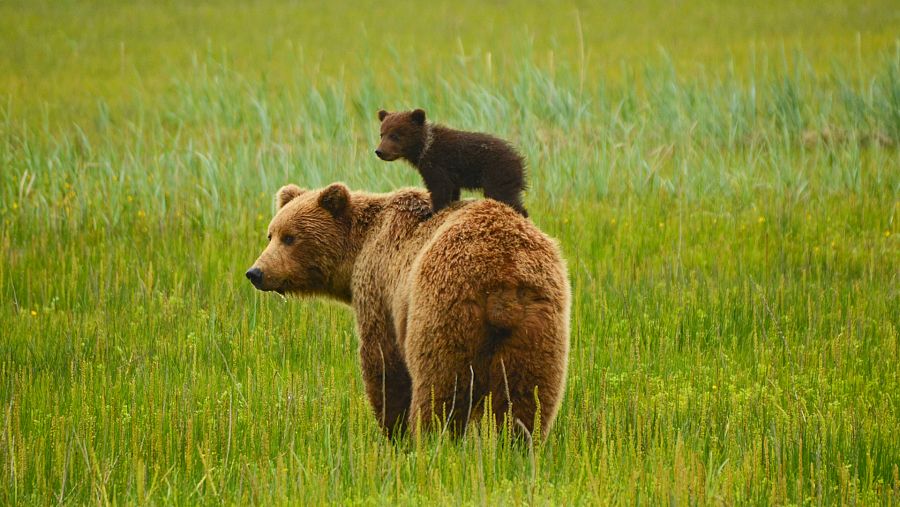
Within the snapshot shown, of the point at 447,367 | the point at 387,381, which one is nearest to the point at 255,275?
the point at 387,381

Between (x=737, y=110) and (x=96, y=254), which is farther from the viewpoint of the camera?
(x=737, y=110)

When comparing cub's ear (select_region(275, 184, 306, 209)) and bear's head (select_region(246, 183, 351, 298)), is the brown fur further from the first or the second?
cub's ear (select_region(275, 184, 306, 209))

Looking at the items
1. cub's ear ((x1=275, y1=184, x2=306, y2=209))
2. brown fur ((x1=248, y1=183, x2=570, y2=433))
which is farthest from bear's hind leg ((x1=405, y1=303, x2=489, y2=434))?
cub's ear ((x1=275, y1=184, x2=306, y2=209))

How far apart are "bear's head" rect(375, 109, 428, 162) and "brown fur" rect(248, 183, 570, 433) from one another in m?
0.76

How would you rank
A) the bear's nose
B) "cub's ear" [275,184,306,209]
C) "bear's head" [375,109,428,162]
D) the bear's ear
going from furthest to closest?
"bear's head" [375,109,428,162]
"cub's ear" [275,184,306,209]
the bear's ear
the bear's nose

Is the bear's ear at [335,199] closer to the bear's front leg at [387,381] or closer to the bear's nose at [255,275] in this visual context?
the bear's nose at [255,275]

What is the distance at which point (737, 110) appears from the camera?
1195cm

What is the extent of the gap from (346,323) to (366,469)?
2.61 m

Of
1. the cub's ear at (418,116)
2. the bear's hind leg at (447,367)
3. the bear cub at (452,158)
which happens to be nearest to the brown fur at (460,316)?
the bear's hind leg at (447,367)

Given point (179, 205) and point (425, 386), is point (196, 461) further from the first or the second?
point (179, 205)

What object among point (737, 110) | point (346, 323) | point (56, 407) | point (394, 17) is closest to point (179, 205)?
point (346, 323)

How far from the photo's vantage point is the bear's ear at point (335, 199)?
5.66 m

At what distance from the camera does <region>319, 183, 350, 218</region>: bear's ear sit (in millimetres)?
5660

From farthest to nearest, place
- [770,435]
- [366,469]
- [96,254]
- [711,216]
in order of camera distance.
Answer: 1. [711,216]
2. [96,254]
3. [770,435]
4. [366,469]
